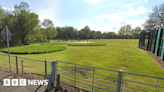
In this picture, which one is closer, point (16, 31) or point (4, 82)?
point (4, 82)

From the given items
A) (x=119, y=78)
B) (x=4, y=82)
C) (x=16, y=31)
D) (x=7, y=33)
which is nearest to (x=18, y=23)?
(x=16, y=31)

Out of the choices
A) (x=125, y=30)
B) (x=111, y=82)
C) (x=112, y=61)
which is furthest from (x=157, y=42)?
(x=125, y=30)

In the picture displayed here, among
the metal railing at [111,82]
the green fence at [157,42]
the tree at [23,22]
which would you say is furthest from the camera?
the tree at [23,22]

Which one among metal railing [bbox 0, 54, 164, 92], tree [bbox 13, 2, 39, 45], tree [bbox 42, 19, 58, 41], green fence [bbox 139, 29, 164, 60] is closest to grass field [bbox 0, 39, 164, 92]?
metal railing [bbox 0, 54, 164, 92]

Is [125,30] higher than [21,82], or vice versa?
[125,30]

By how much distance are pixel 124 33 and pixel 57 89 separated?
120 m

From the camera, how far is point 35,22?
113 ft

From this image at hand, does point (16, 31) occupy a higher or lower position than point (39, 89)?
higher

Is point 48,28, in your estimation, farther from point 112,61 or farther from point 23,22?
point 112,61

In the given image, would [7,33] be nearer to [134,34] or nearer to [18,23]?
[18,23]

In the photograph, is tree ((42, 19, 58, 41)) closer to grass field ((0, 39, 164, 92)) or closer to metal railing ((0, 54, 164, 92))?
grass field ((0, 39, 164, 92))

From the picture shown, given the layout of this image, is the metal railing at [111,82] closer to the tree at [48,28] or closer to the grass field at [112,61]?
the grass field at [112,61]

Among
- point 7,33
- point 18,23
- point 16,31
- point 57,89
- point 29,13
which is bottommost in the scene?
point 57,89

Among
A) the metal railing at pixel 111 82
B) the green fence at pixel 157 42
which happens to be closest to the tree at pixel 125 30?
the green fence at pixel 157 42
